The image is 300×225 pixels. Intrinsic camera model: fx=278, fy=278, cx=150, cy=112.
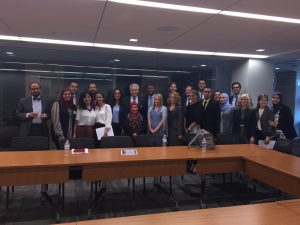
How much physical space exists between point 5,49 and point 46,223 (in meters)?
4.63

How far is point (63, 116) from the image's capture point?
14.6 ft

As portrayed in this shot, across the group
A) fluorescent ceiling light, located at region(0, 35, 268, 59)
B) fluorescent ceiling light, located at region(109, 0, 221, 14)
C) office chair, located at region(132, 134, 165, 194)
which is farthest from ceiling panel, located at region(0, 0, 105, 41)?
office chair, located at region(132, 134, 165, 194)

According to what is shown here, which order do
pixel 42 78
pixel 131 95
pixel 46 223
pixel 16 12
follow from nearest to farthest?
pixel 46 223 → pixel 16 12 → pixel 131 95 → pixel 42 78

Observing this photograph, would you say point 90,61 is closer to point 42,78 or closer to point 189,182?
point 42,78

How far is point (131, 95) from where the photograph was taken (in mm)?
5145

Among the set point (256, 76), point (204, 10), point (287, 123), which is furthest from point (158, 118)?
point (256, 76)

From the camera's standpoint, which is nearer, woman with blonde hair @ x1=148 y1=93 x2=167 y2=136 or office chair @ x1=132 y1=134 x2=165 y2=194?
office chair @ x1=132 y1=134 x2=165 y2=194

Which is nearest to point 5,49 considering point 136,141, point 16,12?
point 16,12

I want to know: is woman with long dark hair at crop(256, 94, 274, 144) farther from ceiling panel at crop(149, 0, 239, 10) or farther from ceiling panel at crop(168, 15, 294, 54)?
ceiling panel at crop(149, 0, 239, 10)

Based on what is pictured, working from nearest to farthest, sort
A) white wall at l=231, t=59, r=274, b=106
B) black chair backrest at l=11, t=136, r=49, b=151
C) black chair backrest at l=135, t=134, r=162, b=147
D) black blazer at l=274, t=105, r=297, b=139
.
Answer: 1. black chair backrest at l=11, t=136, r=49, b=151
2. black chair backrest at l=135, t=134, r=162, b=147
3. black blazer at l=274, t=105, r=297, b=139
4. white wall at l=231, t=59, r=274, b=106

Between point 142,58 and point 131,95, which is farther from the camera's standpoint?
point 142,58

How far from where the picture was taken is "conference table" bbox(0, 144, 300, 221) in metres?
2.77

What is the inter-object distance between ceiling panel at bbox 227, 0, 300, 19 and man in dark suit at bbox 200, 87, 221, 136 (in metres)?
1.74

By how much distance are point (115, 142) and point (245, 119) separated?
7.31 feet
